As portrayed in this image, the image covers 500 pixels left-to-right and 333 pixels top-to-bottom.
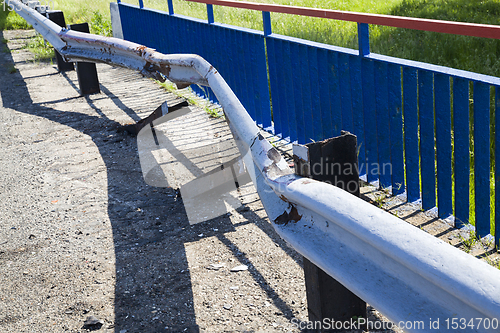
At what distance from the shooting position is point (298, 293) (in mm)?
2654

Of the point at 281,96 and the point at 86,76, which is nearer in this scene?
the point at 281,96

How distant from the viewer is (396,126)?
3.51 metres

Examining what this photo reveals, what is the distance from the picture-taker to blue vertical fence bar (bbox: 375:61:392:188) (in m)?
3.54

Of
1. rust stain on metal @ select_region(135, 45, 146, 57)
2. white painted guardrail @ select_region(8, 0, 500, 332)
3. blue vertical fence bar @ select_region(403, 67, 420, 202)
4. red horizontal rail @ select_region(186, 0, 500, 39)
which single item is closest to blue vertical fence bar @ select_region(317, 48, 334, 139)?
red horizontal rail @ select_region(186, 0, 500, 39)

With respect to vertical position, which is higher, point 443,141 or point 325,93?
point 325,93

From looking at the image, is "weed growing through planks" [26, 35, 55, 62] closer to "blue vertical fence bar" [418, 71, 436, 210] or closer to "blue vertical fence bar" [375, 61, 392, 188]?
"blue vertical fence bar" [375, 61, 392, 188]

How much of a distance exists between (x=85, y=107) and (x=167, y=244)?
4.41 meters

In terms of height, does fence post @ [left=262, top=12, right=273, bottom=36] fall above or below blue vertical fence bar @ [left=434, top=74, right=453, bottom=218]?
above

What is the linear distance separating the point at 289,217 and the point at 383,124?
2011 mm

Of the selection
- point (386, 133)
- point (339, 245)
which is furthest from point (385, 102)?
point (339, 245)

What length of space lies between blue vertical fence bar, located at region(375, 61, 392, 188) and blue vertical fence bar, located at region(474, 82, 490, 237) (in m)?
0.79

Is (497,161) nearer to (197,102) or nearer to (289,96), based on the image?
(289,96)

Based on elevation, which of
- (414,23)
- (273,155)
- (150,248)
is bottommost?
(150,248)


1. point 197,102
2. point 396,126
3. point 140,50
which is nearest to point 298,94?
point 396,126
